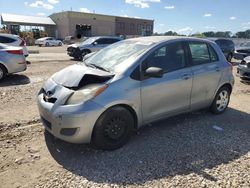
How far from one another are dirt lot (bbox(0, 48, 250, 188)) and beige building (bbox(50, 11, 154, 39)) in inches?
2253

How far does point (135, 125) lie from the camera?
4184 mm

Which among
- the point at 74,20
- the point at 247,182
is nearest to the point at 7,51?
the point at 247,182

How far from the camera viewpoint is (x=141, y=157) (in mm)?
3770

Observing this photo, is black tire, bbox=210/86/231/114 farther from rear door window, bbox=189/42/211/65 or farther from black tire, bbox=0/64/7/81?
black tire, bbox=0/64/7/81

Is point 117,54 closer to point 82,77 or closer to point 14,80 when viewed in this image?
point 82,77

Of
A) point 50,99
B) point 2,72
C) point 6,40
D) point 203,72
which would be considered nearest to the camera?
point 50,99

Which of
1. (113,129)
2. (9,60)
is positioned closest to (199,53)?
(113,129)

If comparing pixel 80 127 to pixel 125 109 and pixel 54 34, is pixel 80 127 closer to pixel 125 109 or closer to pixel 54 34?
pixel 125 109

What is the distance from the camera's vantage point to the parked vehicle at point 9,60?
8.77 m

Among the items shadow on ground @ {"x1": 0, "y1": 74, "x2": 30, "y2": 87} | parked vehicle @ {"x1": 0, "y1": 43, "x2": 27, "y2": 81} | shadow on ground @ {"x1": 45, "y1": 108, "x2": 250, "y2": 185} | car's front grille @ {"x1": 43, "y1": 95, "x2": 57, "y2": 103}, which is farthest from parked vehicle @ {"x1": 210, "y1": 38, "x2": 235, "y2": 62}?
car's front grille @ {"x1": 43, "y1": 95, "x2": 57, "y2": 103}

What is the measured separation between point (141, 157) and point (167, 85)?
1.35 m

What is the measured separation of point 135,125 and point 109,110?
0.66m

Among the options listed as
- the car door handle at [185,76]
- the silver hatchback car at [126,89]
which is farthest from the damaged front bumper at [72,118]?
the car door handle at [185,76]

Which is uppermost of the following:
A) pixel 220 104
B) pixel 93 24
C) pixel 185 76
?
pixel 93 24
